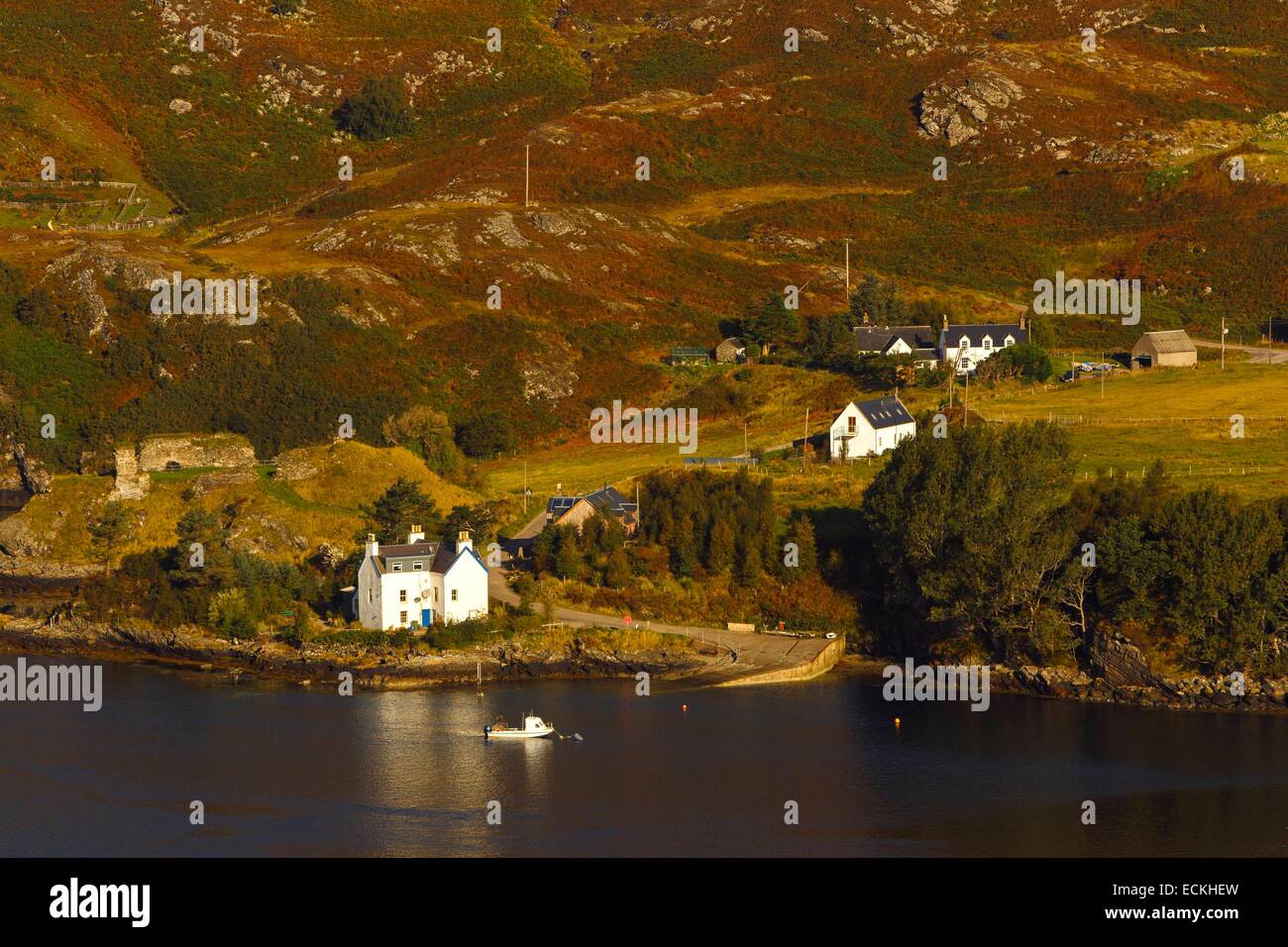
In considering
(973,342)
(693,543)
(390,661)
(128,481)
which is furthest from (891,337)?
(390,661)

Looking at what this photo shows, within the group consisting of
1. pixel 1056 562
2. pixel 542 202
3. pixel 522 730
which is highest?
pixel 542 202

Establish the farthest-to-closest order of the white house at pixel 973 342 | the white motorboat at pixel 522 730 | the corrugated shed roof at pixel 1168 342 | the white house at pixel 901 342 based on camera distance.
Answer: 1. the corrugated shed roof at pixel 1168 342
2. the white house at pixel 901 342
3. the white house at pixel 973 342
4. the white motorboat at pixel 522 730

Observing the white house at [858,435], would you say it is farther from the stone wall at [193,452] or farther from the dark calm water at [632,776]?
the stone wall at [193,452]

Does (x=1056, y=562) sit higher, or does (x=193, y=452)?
(x=193, y=452)

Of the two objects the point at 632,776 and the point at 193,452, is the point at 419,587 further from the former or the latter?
the point at 193,452

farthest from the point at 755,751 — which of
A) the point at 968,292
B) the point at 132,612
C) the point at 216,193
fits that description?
the point at 216,193

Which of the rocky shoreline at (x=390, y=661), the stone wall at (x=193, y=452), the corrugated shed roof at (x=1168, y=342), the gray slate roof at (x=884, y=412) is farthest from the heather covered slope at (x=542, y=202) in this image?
the rocky shoreline at (x=390, y=661)

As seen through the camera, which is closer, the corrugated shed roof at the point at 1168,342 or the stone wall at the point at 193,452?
the stone wall at the point at 193,452
